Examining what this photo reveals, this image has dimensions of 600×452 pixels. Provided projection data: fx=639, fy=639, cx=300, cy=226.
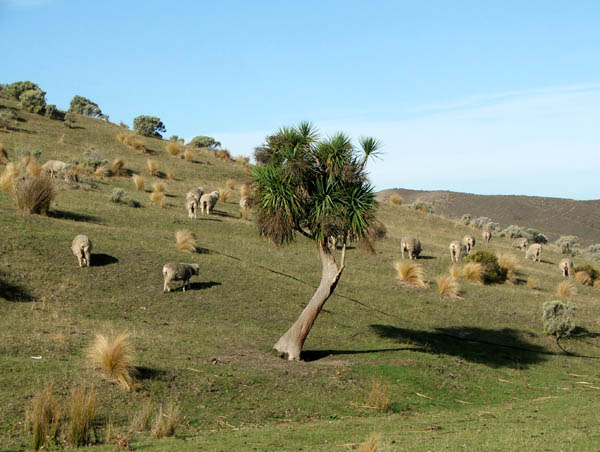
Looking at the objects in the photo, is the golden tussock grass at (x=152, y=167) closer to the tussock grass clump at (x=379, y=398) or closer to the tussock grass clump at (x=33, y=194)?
the tussock grass clump at (x=33, y=194)

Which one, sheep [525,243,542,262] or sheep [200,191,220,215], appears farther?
sheep [525,243,542,262]

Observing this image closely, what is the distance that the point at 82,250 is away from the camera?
75.8 feet

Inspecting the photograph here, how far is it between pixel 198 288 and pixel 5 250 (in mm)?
6964

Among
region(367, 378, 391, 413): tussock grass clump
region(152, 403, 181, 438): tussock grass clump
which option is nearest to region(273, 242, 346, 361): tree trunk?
region(367, 378, 391, 413): tussock grass clump

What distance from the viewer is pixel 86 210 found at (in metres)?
32.3

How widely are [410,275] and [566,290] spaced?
362 inches

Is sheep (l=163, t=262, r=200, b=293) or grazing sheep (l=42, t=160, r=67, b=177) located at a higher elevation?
grazing sheep (l=42, t=160, r=67, b=177)

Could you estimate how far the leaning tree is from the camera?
17672mm

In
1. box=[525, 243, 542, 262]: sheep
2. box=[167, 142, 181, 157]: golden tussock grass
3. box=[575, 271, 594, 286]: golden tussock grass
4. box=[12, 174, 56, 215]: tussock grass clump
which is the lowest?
box=[575, 271, 594, 286]: golden tussock grass

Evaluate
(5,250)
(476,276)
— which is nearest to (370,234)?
(5,250)

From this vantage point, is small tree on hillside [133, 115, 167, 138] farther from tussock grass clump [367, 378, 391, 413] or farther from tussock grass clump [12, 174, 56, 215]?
tussock grass clump [367, 378, 391, 413]

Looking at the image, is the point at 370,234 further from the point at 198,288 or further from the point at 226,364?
the point at 198,288

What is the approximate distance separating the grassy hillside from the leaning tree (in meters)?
2.49

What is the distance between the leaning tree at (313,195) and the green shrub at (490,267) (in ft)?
57.2
